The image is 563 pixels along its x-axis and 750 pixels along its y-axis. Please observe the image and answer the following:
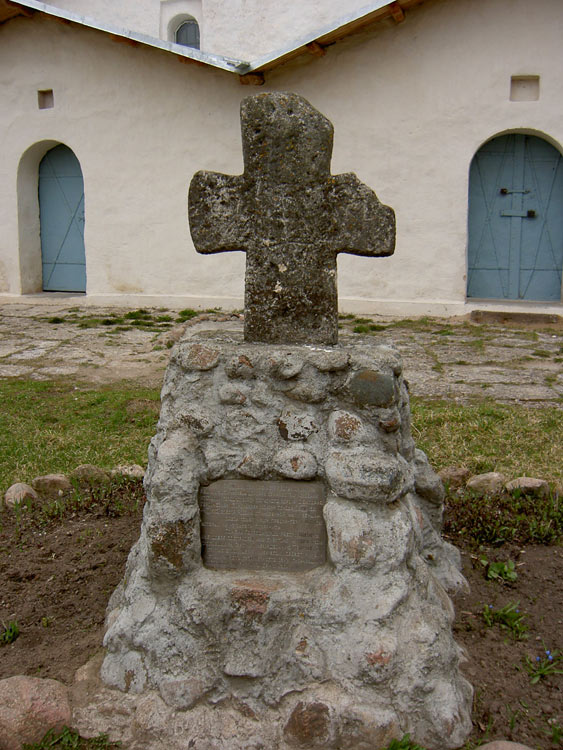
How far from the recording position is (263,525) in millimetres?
2473

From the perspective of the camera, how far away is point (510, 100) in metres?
8.68

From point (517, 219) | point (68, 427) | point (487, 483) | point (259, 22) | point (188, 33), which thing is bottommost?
point (487, 483)

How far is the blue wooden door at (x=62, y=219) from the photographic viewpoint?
35.1 ft

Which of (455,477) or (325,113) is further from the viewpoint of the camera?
(325,113)

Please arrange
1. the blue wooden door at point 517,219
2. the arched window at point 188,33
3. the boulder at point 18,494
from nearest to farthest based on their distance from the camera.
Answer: the boulder at point 18,494
the blue wooden door at point 517,219
the arched window at point 188,33

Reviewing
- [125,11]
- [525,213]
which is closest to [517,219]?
[525,213]

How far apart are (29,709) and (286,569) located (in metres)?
0.88

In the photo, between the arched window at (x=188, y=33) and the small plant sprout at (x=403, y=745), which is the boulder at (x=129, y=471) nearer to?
the small plant sprout at (x=403, y=745)

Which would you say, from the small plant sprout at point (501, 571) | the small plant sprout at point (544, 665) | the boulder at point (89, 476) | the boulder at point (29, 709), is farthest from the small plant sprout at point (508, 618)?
the boulder at point (89, 476)

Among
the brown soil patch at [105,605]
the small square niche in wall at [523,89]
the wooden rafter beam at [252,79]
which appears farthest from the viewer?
the wooden rafter beam at [252,79]

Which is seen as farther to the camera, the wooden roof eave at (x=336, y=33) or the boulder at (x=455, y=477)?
the wooden roof eave at (x=336, y=33)

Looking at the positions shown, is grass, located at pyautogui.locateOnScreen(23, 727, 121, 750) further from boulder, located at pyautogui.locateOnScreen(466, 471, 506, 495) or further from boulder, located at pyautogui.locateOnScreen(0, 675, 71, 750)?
boulder, located at pyautogui.locateOnScreen(466, 471, 506, 495)

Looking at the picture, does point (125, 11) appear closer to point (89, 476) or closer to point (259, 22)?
point (259, 22)

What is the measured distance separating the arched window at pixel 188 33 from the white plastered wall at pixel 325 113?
7.98ft
